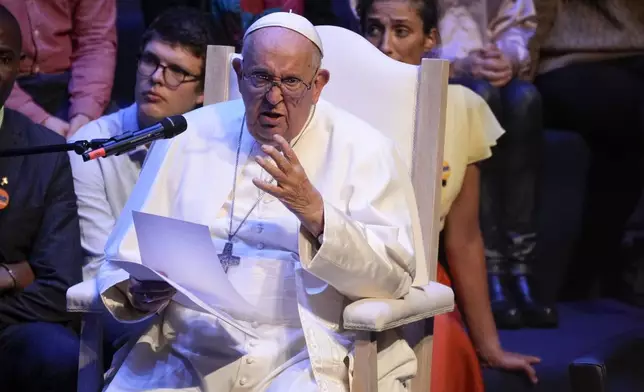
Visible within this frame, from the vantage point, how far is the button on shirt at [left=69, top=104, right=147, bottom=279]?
3.56 meters

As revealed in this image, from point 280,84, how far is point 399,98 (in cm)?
56

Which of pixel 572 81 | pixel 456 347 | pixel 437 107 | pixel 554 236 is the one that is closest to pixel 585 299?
pixel 554 236

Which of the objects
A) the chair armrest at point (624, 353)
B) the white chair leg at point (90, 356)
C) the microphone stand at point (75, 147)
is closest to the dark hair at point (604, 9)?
the chair armrest at point (624, 353)

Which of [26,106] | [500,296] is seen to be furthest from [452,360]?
[26,106]

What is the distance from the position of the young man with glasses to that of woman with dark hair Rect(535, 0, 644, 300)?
5.36 feet

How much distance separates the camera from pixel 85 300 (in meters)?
2.83

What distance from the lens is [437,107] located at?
10.5 ft

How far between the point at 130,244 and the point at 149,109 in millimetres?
803

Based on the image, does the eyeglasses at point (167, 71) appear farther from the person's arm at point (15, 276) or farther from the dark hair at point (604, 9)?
the dark hair at point (604, 9)

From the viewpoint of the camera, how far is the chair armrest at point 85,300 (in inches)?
111

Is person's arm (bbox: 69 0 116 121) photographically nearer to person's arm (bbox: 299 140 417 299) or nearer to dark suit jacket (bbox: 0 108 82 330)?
dark suit jacket (bbox: 0 108 82 330)

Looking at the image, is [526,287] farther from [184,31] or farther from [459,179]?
[184,31]

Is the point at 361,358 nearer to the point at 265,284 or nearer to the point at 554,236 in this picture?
the point at 265,284

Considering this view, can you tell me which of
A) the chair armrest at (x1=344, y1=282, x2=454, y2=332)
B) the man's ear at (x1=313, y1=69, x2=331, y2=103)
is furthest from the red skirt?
the man's ear at (x1=313, y1=69, x2=331, y2=103)
